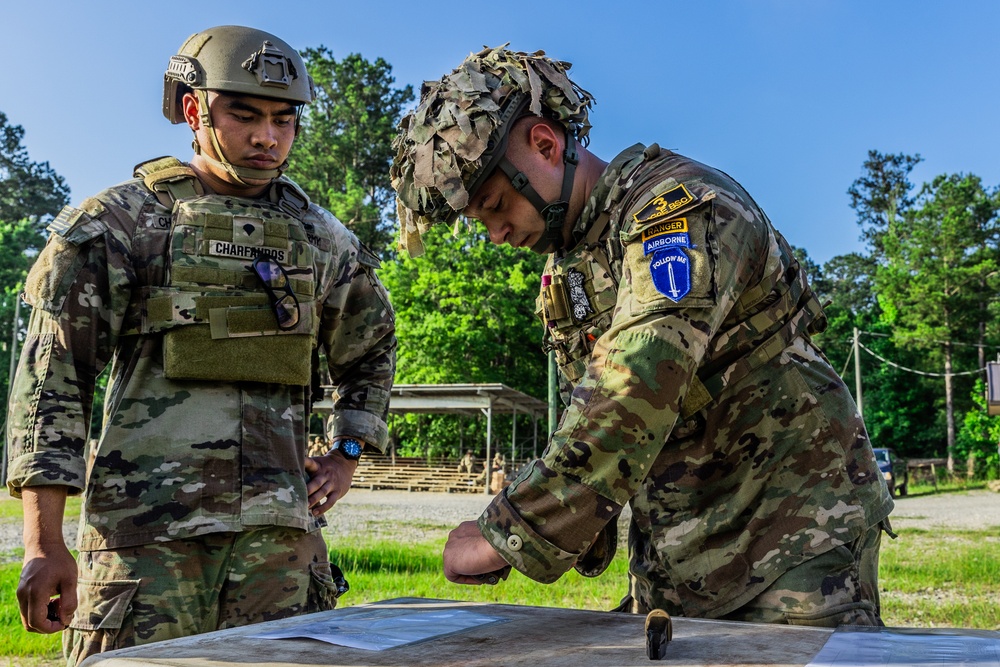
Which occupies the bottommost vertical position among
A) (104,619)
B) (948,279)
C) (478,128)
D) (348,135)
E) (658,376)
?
(104,619)

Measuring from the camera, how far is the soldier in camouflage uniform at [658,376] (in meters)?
1.72

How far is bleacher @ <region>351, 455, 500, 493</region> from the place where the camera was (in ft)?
93.8

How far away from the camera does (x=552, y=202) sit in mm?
2197

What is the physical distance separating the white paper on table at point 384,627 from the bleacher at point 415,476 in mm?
26254

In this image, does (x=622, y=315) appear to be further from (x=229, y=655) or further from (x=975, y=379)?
(x=975, y=379)

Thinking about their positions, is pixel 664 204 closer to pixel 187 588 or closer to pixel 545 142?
pixel 545 142

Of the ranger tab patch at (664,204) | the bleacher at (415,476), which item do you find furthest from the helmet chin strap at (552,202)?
the bleacher at (415,476)

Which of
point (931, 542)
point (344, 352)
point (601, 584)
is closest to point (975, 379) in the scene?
point (931, 542)

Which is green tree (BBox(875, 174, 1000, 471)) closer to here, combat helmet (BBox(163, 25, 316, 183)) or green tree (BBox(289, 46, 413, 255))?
green tree (BBox(289, 46, 413, 255))

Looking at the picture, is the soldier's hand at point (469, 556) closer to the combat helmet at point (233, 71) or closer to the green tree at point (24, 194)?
the combat helmet at point (233, 71)

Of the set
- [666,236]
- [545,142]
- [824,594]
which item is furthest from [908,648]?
[545,142]

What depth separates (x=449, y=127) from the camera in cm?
213

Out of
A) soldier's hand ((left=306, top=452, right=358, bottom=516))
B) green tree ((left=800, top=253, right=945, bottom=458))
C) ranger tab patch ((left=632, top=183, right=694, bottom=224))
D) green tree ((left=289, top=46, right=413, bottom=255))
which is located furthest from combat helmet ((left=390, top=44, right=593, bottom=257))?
green tree ((left=800, top=253, right=945, bottom=458))

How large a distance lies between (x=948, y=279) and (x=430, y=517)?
105 feet
